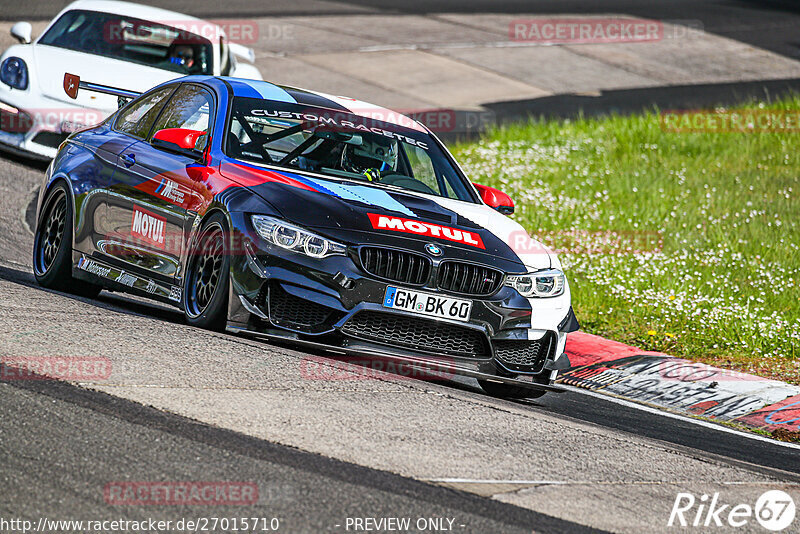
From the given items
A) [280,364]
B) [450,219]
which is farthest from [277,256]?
[450,219]

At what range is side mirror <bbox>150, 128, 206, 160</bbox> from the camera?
733 cm

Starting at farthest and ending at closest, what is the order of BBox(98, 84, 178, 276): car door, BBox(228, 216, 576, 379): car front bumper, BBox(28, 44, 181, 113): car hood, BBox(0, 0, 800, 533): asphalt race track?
BBox(28, 44, 181, 113): car hood < BBox(98, 84, 178, 276): car door < BBox(228, 216, 576, 379): car front bumper < BBox(0, 0, 800, 533): asphalt race track

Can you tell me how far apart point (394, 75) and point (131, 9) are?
750 centimetres

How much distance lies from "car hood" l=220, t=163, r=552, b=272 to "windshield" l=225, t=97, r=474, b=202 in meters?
0.26

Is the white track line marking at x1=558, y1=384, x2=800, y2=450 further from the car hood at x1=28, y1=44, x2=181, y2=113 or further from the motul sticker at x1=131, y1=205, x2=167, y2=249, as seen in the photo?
the car hood at x1=28, y1=44, x2=181, y2=113

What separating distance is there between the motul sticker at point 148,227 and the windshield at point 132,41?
5.95 meters

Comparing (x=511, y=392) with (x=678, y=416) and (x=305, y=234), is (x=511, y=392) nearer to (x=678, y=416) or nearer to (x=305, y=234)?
(x=678, y=416)

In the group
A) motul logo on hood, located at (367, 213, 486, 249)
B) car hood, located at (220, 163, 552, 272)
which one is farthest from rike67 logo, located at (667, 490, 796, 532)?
motul logo on hood, located at (367, 213, 486, 249)

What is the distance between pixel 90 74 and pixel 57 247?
4443 mm

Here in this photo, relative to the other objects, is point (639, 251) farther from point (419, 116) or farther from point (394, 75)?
point (394, 75)

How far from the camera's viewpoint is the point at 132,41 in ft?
44.4

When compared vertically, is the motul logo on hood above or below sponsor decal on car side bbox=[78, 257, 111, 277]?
above

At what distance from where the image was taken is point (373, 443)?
17.2 feet

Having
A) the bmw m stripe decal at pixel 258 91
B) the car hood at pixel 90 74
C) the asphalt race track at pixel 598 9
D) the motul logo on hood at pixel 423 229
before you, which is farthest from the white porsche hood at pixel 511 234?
the asphalt race track at pixel 598 9
